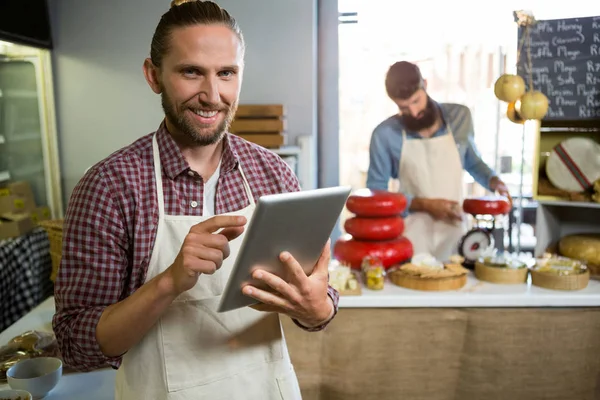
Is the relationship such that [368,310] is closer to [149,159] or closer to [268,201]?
[149,159]

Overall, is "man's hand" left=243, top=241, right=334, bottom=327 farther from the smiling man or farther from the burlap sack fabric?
the burlap sack fabric

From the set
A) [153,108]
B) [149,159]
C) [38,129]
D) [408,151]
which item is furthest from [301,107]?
[149,159]

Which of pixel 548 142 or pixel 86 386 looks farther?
pixel 548 142

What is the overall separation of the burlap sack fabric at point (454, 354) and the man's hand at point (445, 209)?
1.21 m

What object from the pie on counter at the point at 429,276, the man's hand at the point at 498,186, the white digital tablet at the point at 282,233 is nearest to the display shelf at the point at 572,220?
the man's hand at the point at 498,186

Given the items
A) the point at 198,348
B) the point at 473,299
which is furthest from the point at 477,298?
the point at 198,348

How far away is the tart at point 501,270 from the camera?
7.77ft

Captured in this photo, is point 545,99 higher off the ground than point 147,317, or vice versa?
point 545,99

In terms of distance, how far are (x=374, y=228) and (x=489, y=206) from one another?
0.57 meters

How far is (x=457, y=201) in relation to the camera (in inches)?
132

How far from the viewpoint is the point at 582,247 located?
8.29 feet


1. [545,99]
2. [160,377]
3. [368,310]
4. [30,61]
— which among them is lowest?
[368,310]

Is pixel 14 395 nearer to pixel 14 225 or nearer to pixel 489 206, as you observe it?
pixel 489 206

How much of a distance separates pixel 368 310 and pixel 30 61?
3.09 meters
